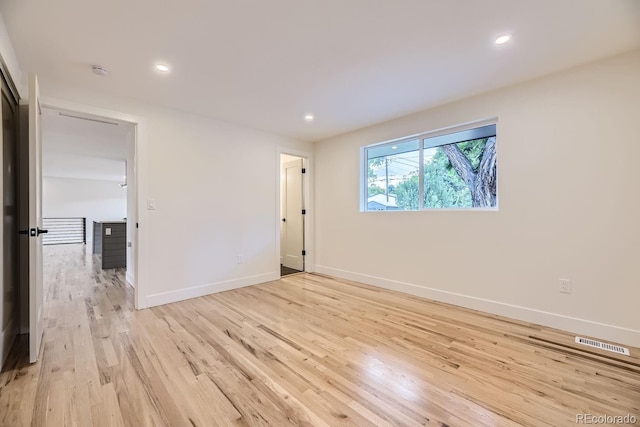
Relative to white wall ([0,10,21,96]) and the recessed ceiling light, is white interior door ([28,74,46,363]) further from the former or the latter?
the recessed ceiling light

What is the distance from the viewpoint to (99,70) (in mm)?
2438

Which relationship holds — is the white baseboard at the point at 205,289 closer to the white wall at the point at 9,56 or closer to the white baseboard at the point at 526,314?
the white baseboard at the point at 526,314

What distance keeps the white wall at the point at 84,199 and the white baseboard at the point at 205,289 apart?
750 cm

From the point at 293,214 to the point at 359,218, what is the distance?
1553 mm

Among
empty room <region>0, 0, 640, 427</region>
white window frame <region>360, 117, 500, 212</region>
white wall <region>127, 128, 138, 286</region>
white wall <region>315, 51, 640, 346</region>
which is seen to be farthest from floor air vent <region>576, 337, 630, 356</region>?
white wall <region>127, 128, 138, 286</region>

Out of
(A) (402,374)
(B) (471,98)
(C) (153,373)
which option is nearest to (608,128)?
(B) (471,98)

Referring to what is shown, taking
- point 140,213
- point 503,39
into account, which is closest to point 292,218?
point 140,213

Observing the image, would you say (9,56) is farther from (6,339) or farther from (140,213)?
(6,339)

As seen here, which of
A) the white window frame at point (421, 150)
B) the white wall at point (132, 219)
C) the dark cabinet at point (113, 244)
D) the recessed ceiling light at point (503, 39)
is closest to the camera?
the recessed ceiling light at point (503, 39)

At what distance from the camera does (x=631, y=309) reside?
88.4 inches

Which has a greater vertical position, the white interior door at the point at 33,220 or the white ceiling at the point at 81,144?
the white ceiling at the point at 81,144

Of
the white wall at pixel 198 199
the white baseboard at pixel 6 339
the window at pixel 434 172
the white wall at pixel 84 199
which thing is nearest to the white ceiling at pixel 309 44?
the white wall at pixel 198 199

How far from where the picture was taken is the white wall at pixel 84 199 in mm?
9383

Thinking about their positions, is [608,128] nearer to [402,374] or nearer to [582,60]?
[582,60]
